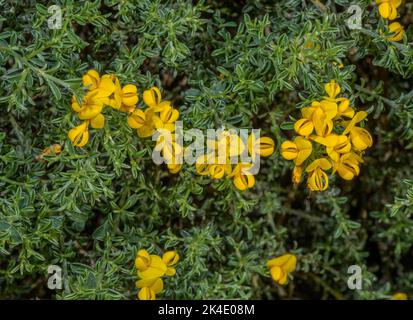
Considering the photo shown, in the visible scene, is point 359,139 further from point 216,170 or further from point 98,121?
point 98,121

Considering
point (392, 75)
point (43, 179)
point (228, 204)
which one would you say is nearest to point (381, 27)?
point (392, 75)

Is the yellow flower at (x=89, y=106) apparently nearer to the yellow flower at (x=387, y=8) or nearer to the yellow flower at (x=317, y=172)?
the yellow flower at (x=317, y=172)

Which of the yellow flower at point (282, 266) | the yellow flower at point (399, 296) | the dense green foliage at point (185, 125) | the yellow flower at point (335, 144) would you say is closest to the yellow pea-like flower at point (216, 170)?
the dense green foliage at point (185, 125)

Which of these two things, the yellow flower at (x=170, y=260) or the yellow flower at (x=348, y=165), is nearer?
the yellow flower at (x=348, y=165)

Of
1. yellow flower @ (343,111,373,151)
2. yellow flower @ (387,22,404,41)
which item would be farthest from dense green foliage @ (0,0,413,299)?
yellow flower @ (343,111,373,151)

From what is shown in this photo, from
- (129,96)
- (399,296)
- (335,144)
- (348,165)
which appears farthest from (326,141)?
(399,296)
